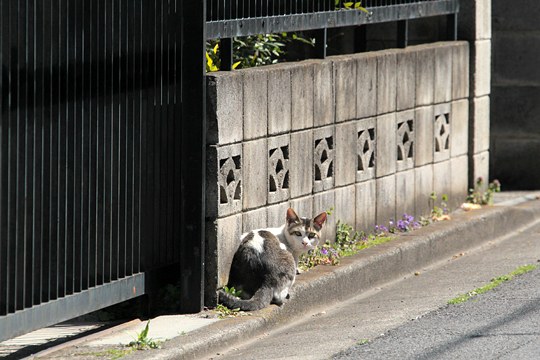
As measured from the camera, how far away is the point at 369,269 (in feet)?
32.6

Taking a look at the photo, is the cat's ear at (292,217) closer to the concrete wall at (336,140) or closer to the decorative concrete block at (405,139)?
the concrete wall at (336,140)

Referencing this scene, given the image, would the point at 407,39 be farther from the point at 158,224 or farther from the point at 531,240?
the point at 158,224

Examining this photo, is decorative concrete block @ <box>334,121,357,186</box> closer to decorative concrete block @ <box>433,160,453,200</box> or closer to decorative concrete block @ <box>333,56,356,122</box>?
decorative concrete block @ <box>333,56,356,122</box>

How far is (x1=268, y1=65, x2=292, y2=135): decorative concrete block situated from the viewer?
30.2 feet

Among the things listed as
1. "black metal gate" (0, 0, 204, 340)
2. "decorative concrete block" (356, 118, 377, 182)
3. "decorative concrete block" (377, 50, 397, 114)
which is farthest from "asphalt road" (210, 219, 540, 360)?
"decorative concrete block" (377, 50, 397, 114)

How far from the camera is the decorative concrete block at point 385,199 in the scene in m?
11.0

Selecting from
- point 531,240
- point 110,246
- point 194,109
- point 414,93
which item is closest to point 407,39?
point 414,93

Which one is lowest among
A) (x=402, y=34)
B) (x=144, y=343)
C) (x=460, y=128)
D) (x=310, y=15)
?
(x=144, y=343)

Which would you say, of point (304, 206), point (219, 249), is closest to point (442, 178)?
point (304, 206)

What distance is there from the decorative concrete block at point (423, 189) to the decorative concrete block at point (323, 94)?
1.81 m

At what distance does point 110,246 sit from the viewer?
777cm

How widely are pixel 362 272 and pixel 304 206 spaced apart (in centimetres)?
70

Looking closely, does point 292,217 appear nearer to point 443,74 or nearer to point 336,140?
point 336,140

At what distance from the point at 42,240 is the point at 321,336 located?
2069 mm
